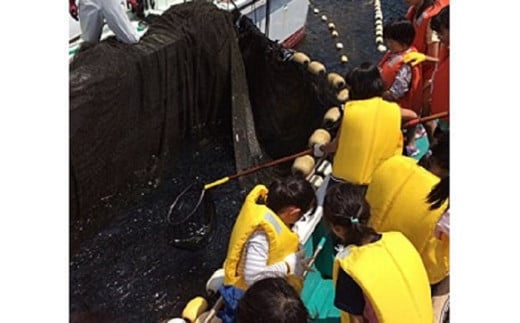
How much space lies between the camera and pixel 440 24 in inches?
173

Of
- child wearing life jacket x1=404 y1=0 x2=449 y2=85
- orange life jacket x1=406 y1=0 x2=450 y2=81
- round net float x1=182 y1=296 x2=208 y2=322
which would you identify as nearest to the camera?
round net float x1=182 y1=296 x2=208 y2=322

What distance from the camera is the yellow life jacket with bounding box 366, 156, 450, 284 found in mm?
3191

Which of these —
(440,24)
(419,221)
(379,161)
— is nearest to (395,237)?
(419,221)

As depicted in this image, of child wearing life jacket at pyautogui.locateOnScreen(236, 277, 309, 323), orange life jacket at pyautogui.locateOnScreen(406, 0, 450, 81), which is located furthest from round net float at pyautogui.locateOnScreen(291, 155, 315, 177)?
child wearing life jacket at pyautogui.locateOnScreen(236, 277, 309, 323)

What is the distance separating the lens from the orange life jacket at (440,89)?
4504 millimetres

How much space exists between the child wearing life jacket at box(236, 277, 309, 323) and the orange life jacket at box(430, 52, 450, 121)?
8.30ft

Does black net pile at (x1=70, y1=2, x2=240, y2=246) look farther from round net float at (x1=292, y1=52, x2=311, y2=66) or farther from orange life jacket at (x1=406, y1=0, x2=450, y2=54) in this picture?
orange life jacket at (x1=406, y1=0, x2=450, y2=54)

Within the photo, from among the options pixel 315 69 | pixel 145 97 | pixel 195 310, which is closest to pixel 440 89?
pixel 315 69

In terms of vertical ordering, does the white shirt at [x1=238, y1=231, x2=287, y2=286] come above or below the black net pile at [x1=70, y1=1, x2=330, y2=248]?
above

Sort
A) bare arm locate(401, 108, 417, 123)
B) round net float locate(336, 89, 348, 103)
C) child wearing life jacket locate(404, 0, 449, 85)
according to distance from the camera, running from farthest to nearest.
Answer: round net float locate(336, 89, 348, 103) < child wearing life jacket locate(404, 0, 449, 85) < bare arm locate(401, 108, 417, 123)

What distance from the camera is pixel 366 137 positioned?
3.85 metres

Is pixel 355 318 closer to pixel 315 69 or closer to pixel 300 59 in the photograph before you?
pixel 315 69

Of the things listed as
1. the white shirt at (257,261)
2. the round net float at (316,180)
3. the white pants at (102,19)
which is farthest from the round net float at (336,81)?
the white shirt at (257,261)

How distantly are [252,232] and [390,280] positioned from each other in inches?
31.2
